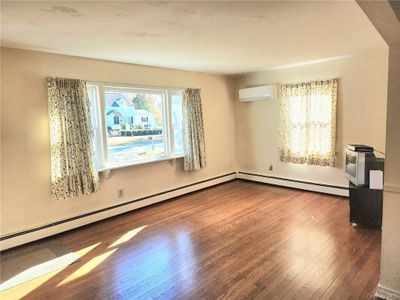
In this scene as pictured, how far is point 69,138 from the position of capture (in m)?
3.52

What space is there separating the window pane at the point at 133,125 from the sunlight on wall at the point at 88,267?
149cm

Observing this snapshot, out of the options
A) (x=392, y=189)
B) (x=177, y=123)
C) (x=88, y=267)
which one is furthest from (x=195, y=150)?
(x=392, y=189)

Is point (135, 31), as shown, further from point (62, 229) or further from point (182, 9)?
point (62, 229)

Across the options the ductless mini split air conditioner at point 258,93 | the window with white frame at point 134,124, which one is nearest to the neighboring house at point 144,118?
the window with white frame at point 134,124

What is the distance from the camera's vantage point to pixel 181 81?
501 cm

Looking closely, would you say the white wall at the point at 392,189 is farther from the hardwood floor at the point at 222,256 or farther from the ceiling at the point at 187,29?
the ceiling at the point at 187,29

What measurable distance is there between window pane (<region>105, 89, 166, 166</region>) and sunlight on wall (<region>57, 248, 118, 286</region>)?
1493 millimetres

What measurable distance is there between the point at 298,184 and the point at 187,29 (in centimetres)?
371

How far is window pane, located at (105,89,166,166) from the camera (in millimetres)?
4148

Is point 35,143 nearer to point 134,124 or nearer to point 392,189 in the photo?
point 134,124

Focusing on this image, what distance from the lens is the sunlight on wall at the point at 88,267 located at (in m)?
2.58

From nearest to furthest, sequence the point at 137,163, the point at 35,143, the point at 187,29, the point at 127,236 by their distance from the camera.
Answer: the point at 187,29 → the point at 35,143 → the point at 127,236 → the point at 137,163

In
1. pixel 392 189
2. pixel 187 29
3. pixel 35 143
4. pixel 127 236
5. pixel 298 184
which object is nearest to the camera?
pixel 392 189

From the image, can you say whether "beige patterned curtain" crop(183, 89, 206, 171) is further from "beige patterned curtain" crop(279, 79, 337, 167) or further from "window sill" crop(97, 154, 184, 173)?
"beige patterned curtain" crop(279, 79, 337, 167)
